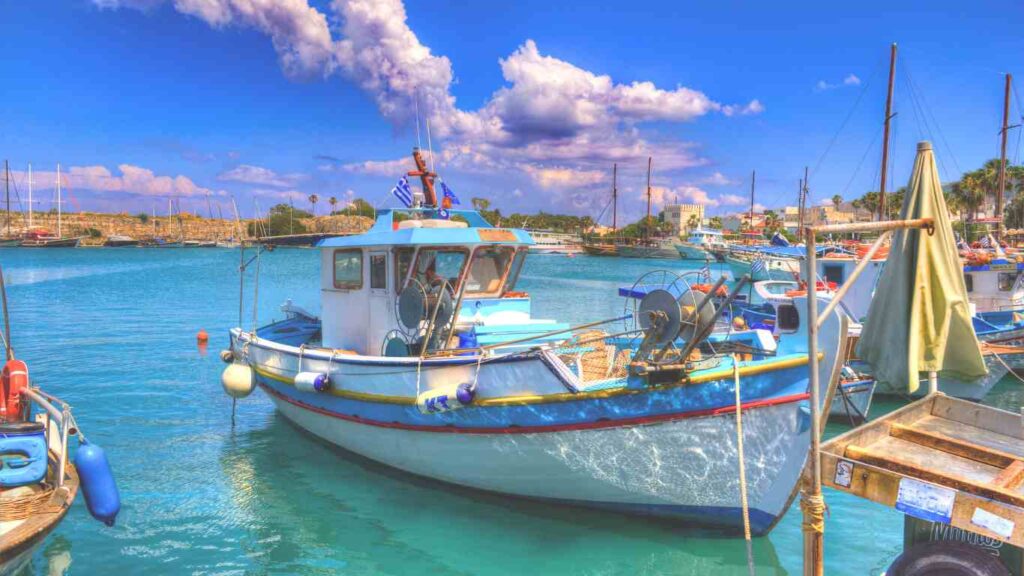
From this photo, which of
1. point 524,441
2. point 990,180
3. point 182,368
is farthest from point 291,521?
point 990,180

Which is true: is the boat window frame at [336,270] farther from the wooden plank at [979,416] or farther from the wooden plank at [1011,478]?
the wooden plank at [1011,478]

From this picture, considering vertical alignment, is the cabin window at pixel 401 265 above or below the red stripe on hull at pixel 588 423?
above

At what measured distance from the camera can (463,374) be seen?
7.79m

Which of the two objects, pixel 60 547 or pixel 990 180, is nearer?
pixel 60 547

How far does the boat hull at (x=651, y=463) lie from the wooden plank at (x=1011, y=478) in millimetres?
2029

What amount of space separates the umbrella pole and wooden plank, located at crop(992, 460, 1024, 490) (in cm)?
106

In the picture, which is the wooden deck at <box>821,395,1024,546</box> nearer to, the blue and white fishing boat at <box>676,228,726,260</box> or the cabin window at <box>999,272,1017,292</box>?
the cabin window at <box>999,272,1017,292</box>

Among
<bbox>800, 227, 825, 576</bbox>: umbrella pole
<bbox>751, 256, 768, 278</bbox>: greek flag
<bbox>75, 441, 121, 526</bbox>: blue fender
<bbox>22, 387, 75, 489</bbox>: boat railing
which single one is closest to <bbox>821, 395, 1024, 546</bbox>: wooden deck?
<bbox>800, 227, 825, 576</bbox>: umbrella pole

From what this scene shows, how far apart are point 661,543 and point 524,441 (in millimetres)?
1918

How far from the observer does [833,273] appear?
20.7 meters

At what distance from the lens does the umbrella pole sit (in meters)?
4.32

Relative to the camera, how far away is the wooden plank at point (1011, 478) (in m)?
4.27

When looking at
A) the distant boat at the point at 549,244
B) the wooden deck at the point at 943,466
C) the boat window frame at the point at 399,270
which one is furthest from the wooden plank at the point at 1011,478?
the boat window frame at the point at 399,270

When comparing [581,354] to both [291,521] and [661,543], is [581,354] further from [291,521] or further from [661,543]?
[291,521]
